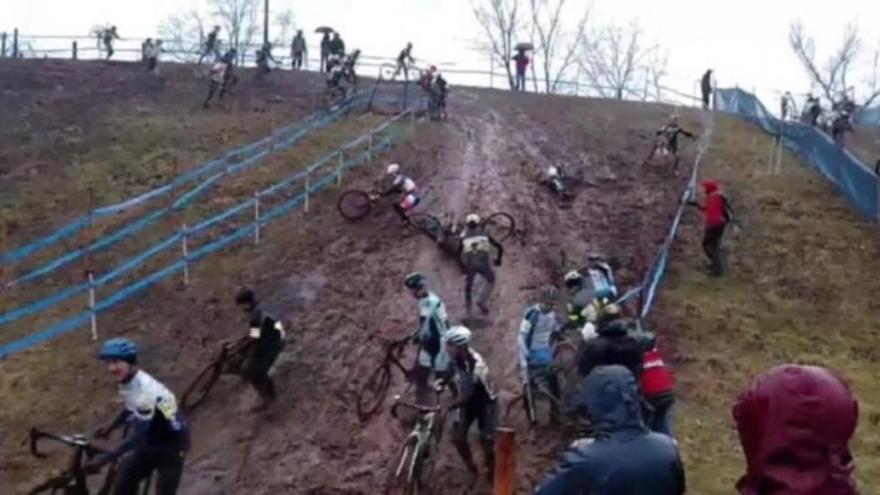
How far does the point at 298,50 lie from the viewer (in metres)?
44.4

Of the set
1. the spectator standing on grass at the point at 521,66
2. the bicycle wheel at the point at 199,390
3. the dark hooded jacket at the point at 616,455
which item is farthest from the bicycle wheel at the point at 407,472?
the spectator standing on grass at the point at 521,66

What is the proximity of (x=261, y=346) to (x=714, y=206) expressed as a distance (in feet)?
30.0

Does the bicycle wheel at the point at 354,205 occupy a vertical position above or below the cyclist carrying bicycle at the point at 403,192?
below

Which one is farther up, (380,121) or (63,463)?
(380,121)

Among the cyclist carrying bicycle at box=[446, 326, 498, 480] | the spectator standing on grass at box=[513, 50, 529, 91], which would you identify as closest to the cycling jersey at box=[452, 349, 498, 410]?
the cyclist carrying bicycle at box=[446, 326, 498, 480]

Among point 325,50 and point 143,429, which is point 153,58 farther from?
point 143,429

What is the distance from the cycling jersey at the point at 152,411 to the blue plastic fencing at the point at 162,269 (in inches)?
438

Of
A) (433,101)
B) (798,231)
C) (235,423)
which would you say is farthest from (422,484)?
(433,101)

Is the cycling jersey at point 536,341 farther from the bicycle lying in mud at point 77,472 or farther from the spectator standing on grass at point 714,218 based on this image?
the spectator standing on grass at point 714,218

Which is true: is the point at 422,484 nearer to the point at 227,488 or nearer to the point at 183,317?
the point at 227,488

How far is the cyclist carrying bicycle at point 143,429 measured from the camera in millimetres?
9617

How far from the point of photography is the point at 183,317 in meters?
20.6

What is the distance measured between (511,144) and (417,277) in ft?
56.6

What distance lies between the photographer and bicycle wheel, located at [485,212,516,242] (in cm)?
2370
